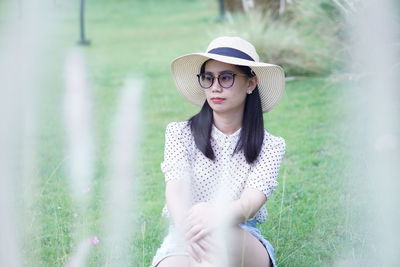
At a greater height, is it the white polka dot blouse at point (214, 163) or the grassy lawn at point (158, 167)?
the white polka dot blouse at point (214, 163)

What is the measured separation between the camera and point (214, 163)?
7.63 feet

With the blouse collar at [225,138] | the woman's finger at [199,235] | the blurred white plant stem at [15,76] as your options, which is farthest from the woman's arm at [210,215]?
the blurred white plant stem at [15,76]

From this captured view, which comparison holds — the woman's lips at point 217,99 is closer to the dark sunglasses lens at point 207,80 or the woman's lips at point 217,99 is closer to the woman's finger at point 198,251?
the dark sunglasses lens at point 207,80

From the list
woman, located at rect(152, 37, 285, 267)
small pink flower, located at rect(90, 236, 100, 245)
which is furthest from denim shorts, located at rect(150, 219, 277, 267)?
small pink flower, located at rect(90, 236, 100, 245)

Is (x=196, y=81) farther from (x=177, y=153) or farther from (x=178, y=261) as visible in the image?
(x=178, y=261)

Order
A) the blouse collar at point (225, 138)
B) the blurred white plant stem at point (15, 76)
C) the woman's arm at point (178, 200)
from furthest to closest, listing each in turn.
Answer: the blouse collar at point (225, 138) < the woman's arm at point (178, 200) < the blurred white plant stem at point (15, 76)

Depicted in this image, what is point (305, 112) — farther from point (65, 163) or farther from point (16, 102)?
point (16, 102)

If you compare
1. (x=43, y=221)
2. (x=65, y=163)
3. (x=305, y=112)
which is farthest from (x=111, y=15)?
(x=43, y=221)

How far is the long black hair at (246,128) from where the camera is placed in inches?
89.2

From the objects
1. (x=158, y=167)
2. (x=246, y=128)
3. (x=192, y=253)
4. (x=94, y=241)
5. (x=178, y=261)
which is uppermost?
(x=246, y=128)

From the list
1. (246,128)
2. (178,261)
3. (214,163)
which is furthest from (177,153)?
(178,261)

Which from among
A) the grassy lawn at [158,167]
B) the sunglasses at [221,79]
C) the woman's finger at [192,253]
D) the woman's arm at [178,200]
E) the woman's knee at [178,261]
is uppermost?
the sunglasses at [221,79]

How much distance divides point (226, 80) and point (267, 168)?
12.1 inches

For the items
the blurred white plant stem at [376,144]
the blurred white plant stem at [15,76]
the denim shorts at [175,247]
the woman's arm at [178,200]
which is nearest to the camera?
the blurred white plant stem at [15,76]
